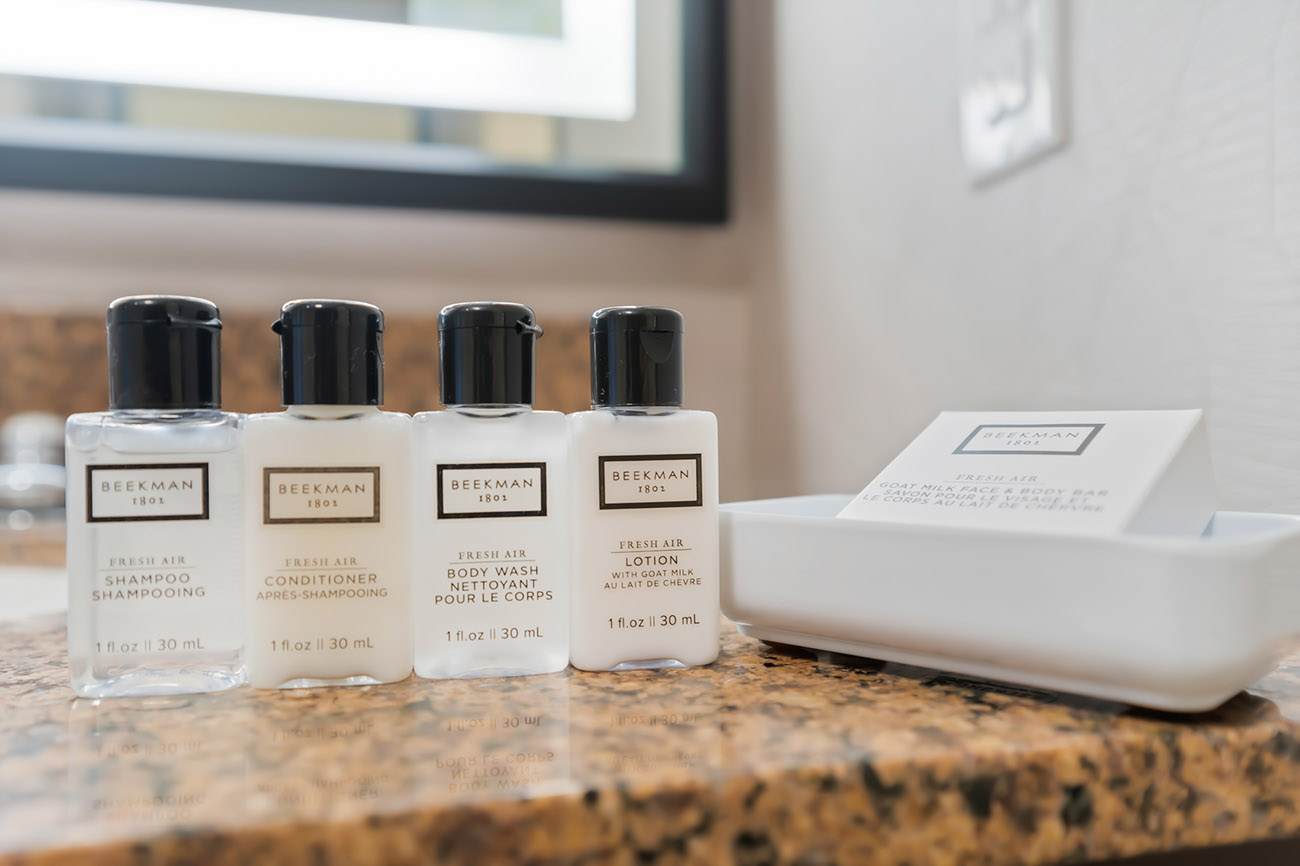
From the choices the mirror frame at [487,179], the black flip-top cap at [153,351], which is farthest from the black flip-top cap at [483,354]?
the mirror frame at [487,179]

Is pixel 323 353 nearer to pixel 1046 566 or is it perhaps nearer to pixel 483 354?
pixel 483 354

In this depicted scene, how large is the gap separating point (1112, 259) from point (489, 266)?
73cm

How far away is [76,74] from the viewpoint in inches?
37.5

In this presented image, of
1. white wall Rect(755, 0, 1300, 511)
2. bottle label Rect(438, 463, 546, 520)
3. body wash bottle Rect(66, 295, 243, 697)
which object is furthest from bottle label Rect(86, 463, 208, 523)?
white wall Rect(755, 0, 1300, 511)

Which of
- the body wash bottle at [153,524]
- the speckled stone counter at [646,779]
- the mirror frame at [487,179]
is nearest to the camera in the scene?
the speckled stone counter at [646,779]

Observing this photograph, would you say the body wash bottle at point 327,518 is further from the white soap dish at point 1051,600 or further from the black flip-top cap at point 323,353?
the white soap dish at point 1051,600

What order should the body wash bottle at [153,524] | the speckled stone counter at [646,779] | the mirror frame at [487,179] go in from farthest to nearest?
the mirror frame at [487,179] → the body wash bottle at [153,524] → the speckled stone counter at [646,779]

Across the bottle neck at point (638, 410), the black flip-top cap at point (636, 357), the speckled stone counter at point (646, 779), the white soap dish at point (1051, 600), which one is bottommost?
the speckled stone counter at point (646, 779)

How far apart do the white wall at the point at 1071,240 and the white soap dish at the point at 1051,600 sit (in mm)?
150

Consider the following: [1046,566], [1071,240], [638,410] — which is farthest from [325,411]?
[1071,240]

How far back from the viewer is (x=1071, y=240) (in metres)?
0.57

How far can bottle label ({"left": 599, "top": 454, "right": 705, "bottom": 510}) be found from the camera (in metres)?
0.39

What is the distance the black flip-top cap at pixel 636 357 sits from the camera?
1.30 ft

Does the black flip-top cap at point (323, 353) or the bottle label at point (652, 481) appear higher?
the black flip-top cap at point (323, 353)
